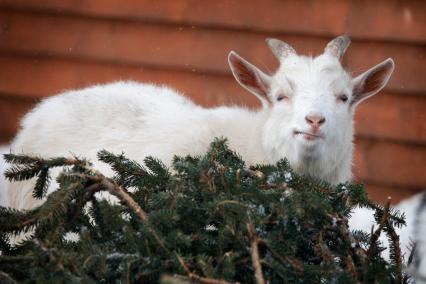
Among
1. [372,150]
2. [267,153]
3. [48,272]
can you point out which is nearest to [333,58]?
[267,153]

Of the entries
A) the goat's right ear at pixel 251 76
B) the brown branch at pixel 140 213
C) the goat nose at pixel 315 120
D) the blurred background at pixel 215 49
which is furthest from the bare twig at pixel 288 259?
the blurred background at pixel 215 49

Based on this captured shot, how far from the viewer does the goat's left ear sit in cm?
612

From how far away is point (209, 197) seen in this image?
357 centimetres

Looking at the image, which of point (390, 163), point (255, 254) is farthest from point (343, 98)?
point (255, 254)

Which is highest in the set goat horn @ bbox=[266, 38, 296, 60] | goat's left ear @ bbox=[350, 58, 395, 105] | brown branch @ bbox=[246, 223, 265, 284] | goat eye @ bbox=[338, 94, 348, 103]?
goat horn @ bbox=[266, 38, 296, 60]

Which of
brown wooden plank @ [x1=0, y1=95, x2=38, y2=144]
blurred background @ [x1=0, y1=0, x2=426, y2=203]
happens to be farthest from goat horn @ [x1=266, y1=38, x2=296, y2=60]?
brown wooden plank @ [x1=0, y1=95, x2=38, y2=144]

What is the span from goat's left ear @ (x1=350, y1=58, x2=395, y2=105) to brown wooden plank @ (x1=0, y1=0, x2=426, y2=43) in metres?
1.76

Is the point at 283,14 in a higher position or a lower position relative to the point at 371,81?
higher

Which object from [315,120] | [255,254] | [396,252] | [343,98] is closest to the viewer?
[255,254]

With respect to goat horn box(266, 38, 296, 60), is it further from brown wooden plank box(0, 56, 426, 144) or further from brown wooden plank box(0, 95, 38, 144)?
brown wooden plank box(0, 95, 38, 144)

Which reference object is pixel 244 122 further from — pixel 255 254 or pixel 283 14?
pixel 255 254

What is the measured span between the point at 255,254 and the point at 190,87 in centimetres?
514

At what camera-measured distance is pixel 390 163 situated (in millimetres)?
8180

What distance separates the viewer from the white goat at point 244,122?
5652mm
